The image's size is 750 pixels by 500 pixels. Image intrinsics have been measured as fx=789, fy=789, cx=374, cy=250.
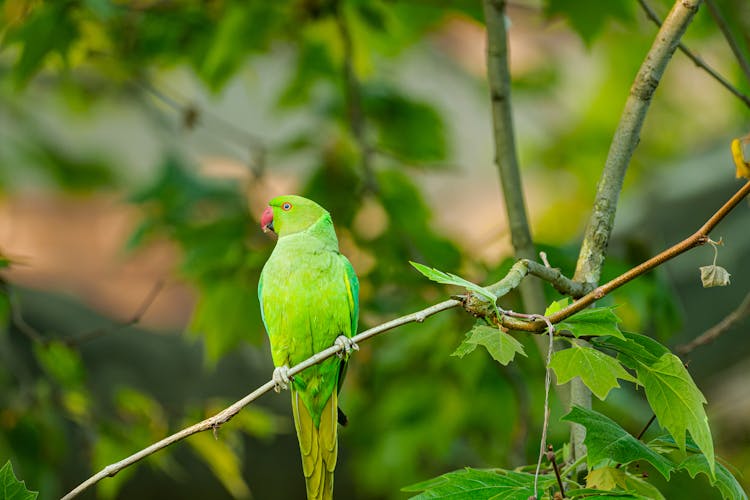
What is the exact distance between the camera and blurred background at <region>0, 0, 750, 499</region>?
9.13 ft

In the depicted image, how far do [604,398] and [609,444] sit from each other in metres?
0.12

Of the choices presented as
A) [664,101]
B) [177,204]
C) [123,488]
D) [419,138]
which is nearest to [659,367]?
[419,138]

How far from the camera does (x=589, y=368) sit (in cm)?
119

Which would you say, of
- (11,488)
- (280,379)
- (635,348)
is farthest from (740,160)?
(11,488)

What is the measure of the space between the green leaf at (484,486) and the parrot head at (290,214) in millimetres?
555

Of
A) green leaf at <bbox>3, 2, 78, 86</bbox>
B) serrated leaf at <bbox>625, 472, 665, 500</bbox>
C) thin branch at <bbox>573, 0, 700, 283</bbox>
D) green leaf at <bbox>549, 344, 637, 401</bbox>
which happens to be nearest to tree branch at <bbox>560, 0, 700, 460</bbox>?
thin branch at <bbox>573, 0, 700, 283</bbox>

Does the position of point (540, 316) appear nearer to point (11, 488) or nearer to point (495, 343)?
point (495, 343)

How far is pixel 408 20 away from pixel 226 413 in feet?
8.03

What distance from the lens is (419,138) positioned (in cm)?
345

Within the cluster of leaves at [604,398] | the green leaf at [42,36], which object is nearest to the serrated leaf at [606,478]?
the cluster of leaves at [604,398]

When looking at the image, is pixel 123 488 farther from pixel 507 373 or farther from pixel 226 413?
pixel 226 413

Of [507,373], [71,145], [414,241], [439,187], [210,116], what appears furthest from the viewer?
[439,187]

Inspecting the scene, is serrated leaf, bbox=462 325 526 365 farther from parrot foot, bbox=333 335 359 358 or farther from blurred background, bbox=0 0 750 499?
blurred background, bbox=0 0 750 499

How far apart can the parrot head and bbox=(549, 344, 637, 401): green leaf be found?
0.58 metres
